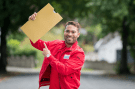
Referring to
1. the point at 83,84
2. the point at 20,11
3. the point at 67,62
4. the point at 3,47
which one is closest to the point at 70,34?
the point at 67,62

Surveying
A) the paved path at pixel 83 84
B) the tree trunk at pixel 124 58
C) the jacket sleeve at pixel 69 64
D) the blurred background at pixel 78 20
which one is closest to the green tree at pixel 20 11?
the blurred background at pixel 78 20

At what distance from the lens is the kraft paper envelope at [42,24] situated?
10.5 ft

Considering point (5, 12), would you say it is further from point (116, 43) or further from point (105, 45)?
point (105, 45)

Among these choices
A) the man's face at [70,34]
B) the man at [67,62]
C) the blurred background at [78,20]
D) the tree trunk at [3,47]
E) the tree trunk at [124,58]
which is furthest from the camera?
the tree trunk at [124,58]

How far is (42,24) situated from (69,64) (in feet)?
2.14

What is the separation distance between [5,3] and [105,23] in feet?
29.8

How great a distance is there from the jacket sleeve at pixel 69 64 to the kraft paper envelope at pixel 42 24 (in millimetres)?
353

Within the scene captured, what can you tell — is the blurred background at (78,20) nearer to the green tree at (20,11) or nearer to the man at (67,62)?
the green tree at (20,11)

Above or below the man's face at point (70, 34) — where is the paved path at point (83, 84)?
below

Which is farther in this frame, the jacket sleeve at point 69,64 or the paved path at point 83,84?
the paved path at point 83,84

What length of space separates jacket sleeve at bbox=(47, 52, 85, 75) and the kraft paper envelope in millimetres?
353

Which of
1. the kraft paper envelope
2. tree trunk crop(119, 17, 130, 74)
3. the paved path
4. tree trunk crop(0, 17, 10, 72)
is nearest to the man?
the kraft paper envelope

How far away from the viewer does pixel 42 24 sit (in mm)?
3221

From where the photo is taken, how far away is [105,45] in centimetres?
4019
